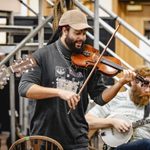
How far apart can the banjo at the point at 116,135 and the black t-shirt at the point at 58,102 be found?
0.51 m

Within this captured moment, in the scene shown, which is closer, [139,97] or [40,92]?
[40,92]

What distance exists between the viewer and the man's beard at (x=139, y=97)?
396 cm

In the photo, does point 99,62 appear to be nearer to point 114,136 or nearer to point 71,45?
point 71,45

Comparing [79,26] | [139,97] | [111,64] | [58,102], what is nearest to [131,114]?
[139,97]

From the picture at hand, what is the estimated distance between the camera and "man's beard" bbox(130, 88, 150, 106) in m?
3.96

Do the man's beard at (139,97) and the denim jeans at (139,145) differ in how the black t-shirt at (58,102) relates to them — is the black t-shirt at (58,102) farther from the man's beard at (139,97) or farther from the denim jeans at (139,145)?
the man's beard at (139,97)

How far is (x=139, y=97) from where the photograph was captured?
3967 mm

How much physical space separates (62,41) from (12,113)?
5.02ft

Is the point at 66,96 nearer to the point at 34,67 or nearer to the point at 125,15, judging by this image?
the point at 34,67

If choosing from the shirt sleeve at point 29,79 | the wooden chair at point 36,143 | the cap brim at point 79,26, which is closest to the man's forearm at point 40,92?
the shirt sleeve at point 29,79

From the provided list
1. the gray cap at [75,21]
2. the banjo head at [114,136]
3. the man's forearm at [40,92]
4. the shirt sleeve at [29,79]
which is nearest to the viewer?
the man's forearm at [40,92]

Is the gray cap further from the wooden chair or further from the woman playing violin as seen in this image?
the wooden chair

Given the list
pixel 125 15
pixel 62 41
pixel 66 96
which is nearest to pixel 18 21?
pixel 125 15

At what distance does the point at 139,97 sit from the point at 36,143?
101cm
